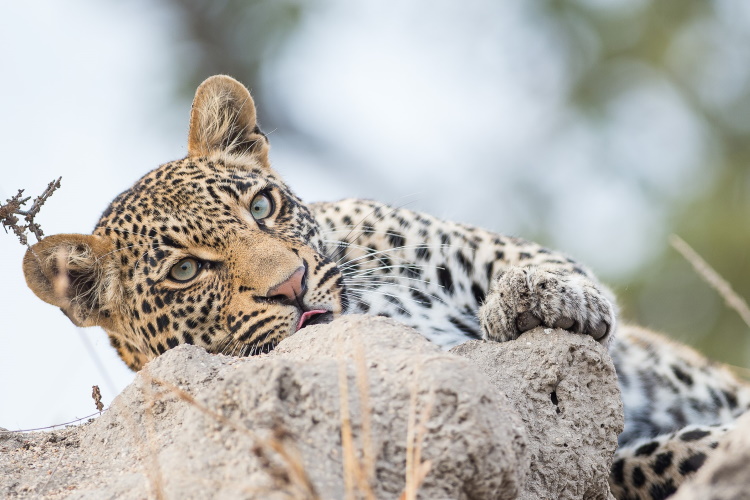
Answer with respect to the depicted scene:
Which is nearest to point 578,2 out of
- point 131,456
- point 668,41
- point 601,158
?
point 668,41

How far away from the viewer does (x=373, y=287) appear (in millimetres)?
7047

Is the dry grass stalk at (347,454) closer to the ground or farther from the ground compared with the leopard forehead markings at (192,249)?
closer to the ground

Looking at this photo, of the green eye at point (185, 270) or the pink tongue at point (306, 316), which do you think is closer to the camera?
the pink tongue at point (306, 316)

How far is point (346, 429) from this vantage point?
3.21m

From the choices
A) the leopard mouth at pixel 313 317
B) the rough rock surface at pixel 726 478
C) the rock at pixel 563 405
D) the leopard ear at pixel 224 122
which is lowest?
the rough rock surface at pixel 726 478

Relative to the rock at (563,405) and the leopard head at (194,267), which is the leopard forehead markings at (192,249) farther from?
the rock at (563,405)

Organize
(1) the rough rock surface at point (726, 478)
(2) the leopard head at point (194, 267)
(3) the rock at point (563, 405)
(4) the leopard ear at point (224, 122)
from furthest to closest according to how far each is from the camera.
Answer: (4) the leopard ear at point (224, 122), (2) the leopard head at point (194, 267), (3) the rock at point (563, 405), (1) the rough rock surface at point (726, 478)

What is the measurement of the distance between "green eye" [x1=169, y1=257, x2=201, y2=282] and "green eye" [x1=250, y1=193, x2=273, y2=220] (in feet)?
1.92

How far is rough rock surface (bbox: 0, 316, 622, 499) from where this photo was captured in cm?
348

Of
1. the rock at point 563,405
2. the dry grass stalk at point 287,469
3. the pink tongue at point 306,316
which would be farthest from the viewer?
the pink tongue at point 306,316

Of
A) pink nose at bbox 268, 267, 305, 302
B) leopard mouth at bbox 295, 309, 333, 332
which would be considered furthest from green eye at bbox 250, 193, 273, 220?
leopard mouth at bbox 295, 309, 333, 332

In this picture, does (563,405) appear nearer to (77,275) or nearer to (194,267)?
(194,267)

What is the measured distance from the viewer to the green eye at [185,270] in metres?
6.25

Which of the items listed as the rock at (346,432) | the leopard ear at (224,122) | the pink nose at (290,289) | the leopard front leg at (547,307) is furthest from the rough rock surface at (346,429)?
the leopard ear at (224,122)
